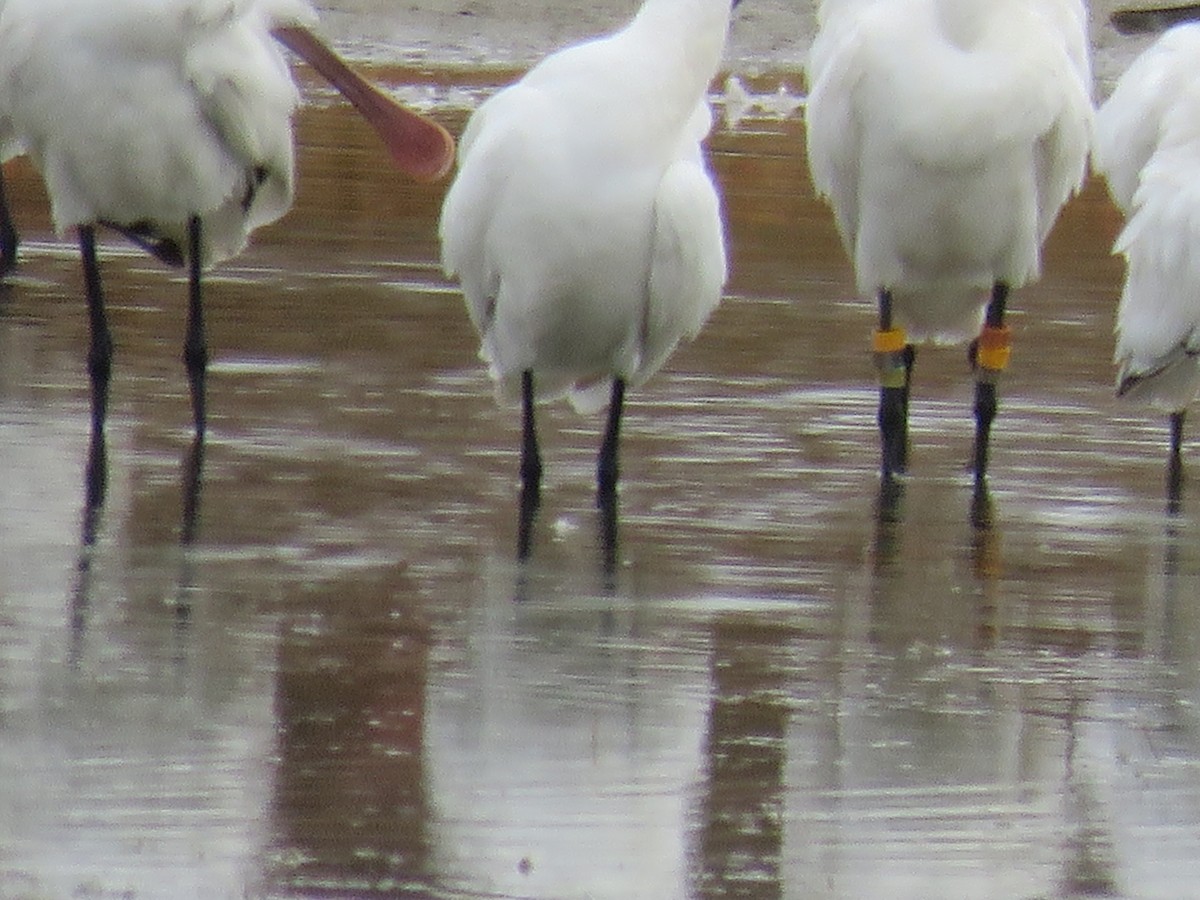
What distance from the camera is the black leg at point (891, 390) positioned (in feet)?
31.6

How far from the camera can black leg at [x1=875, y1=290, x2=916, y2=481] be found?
962 centimetres

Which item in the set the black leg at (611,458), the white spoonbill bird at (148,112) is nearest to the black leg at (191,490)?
the white spoonbill bird at (148,112)

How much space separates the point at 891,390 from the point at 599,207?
Result: 1.72 metres

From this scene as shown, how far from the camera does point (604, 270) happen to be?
8.39m

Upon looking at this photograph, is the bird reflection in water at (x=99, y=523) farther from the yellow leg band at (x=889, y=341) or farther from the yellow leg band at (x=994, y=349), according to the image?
the yellow leg band at (x=994, y=349)

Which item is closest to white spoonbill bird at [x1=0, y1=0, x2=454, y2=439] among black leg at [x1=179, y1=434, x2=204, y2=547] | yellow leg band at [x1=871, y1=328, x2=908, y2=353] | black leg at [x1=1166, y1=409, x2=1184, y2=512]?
black leg at [x1=179, y1=434, x2=204, y2=547]

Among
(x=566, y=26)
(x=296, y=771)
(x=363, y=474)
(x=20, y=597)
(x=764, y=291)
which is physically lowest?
(x=566, y=26)

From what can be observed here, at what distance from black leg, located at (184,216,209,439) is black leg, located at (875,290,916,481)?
80.4 inches

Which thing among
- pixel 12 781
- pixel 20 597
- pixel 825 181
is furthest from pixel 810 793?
pixel 825 181

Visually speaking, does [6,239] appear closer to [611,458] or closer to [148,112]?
[148,112]

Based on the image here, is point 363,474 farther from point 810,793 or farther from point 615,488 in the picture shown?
point 810,793

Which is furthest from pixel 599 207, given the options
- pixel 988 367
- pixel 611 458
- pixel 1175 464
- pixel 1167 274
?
pixel 1175 464

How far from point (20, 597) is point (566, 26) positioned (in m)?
27.4

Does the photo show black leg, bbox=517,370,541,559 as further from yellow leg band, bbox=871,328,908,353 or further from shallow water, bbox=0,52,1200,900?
yellow leg band, bbox=871,328,908,353
